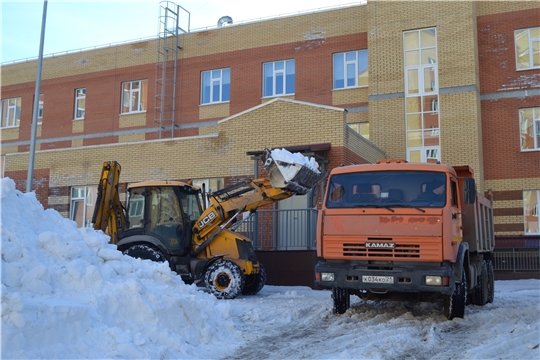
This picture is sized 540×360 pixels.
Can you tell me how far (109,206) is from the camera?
12555mm

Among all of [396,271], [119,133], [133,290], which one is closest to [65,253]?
[133,290]

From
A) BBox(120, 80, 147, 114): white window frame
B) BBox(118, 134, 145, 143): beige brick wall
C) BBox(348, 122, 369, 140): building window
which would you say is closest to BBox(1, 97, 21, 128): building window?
BBox(120, 80, 147, 114): white window frame

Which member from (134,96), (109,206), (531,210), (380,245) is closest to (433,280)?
(380,245)

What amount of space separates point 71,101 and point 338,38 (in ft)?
48.4

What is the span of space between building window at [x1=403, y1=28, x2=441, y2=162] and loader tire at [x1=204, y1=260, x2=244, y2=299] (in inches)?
467

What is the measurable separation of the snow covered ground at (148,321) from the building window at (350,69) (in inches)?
618

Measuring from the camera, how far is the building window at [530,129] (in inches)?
842

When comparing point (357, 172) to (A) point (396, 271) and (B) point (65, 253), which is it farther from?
(B) point (65, 253)

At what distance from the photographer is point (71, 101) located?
29.6 meters

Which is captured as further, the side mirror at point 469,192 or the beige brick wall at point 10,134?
the beige brick wall at point 10,134

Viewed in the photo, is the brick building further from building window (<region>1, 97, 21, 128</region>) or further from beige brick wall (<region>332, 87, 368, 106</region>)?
building window (<region>1, 97, 21, 128</region>)

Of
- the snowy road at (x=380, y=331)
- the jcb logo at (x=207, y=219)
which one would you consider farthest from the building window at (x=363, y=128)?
the snowy road at (x=380, y=331)

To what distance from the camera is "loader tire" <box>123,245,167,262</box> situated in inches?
472

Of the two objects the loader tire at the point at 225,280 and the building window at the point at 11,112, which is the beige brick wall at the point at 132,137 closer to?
the building window at the point at 11,112
